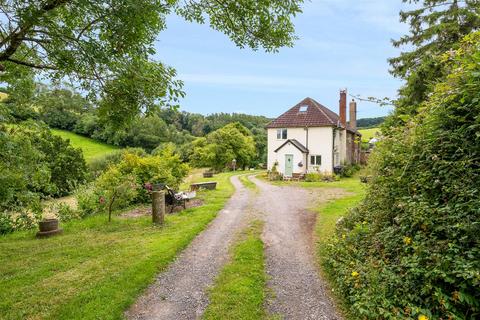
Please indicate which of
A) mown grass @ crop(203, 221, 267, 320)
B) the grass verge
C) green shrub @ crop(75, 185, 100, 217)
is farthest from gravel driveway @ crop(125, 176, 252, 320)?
green shrub @ crop(75, 185, 100, 217)

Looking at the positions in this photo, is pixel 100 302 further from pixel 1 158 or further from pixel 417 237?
pixel 417 237

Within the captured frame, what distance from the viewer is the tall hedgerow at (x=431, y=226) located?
10.6 ft

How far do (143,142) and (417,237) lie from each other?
6645cm

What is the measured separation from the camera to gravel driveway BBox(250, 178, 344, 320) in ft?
13.9

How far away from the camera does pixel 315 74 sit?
1998cm

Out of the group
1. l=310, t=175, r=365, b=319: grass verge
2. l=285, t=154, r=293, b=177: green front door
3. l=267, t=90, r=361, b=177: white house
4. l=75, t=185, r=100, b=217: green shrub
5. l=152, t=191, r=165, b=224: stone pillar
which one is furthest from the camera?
l=285, t=154, r=293, b=177: green front door

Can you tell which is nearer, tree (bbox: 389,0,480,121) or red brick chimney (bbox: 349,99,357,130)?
tree (bbox: 389,0,480,121)

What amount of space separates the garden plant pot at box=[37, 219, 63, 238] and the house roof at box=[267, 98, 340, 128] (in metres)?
21.2

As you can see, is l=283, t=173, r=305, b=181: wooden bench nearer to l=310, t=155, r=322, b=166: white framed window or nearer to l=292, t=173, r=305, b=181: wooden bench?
l=292, t=173, r=305, b=181: wooden bench


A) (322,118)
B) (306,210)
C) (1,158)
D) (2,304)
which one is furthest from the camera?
(322,118)

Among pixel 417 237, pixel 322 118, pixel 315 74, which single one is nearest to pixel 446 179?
pixel 417 237

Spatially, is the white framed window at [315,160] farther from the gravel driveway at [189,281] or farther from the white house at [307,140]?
the gravel driveway at [189,281]

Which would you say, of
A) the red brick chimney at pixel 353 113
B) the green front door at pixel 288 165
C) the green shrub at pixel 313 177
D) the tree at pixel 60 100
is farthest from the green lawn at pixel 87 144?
the tree at pixel 60 100

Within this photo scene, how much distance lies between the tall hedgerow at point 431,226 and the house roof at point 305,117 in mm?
20775
